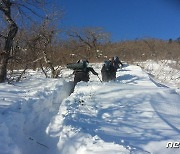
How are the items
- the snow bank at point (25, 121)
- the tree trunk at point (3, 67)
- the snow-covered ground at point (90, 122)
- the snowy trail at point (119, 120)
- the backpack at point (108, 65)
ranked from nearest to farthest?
the snow bank at point (25, 121)
the snow-covered ground at point (90, 122)
the snowy trail at point (119, 120)
the tree trunk at point (3, 67)
the backpack at point (108, 65)

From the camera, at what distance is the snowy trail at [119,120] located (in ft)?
19.3

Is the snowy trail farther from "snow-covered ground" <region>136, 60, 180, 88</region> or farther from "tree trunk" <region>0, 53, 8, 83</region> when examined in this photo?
"snow-covered ground" <region>136, 60, 180, 88</region>

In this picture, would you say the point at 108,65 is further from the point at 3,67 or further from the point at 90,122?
the point at 90,122

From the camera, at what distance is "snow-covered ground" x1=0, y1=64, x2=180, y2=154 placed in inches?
225

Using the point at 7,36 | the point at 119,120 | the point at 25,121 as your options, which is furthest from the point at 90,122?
the point at 7,36

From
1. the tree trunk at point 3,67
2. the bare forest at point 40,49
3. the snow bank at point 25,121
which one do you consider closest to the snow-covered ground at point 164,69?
the bare forest at point 40,49

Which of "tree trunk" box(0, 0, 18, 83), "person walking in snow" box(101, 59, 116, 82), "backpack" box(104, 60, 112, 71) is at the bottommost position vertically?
"person walking in snow" box(101, 59, 116, 82)

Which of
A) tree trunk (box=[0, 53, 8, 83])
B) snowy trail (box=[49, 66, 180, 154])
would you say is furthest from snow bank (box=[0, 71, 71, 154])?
tree trunk (box=[0, 53, 8, 83])

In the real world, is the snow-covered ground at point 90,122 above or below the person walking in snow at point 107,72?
below

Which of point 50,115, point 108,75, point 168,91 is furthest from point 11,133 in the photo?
point 108,75

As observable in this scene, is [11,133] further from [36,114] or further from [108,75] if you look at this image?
[108,75]

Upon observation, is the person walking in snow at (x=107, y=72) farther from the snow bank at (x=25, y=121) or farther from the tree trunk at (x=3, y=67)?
the snow bank at (x=25, y=121)

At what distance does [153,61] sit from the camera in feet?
102

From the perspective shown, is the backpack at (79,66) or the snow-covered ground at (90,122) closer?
the snow-covered ground at (90,122)
